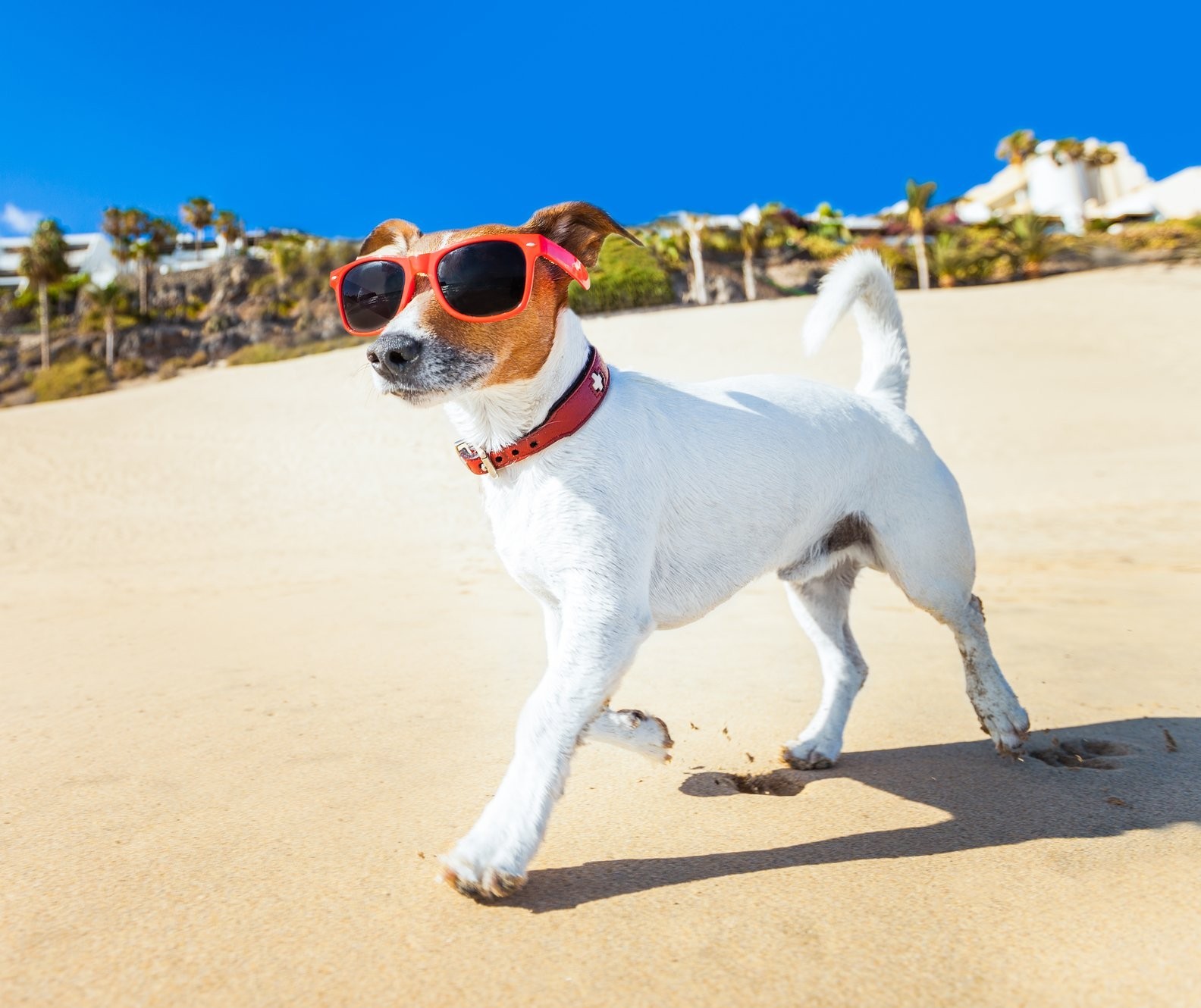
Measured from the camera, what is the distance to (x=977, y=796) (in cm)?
282

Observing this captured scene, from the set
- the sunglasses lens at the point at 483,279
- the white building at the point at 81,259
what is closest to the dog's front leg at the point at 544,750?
the sunglasses lens at the point at 483,279

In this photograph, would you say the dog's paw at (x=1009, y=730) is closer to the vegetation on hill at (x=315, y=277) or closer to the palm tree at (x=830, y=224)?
the vegetation on hill at (x=315, y=277)

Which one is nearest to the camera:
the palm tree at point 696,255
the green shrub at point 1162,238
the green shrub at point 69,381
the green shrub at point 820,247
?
the green shrub at point 69,381

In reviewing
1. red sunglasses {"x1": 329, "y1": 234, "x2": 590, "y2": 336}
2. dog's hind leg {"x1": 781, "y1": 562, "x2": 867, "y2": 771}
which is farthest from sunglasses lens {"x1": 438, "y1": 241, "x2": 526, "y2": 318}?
dog's hind leg {"x1": 781, "y1": 562, "x2": 867, "y2": 771}

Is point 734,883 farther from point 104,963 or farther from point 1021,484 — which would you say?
point 1021,484

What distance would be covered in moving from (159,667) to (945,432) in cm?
1512

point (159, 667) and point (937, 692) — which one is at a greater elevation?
point (159, 667)

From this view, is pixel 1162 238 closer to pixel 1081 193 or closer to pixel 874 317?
pixel 1081 193

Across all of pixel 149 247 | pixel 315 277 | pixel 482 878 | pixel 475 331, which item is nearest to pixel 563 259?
pixel 475 331

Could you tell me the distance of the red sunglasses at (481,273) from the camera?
223cm

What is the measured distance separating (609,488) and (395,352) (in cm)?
64

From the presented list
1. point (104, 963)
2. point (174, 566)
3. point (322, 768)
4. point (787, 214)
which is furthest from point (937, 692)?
point (787, 214)

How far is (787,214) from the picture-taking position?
158ft

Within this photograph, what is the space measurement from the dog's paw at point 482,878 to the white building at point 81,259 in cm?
6114
